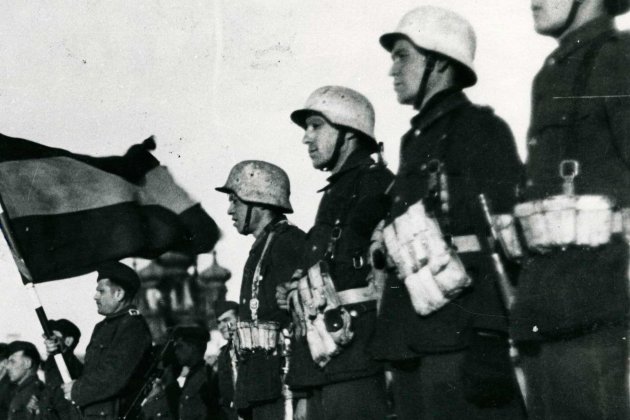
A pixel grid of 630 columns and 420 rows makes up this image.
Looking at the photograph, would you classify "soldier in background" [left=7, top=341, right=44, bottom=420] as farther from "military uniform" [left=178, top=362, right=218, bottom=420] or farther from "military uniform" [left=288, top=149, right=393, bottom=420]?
"military uniform" [left=288, top=149, right=393, bottom=420]

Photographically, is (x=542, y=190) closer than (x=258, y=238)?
Yes

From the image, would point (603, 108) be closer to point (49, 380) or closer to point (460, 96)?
point (460, 96)

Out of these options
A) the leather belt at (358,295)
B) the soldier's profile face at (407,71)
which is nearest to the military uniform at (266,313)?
the leather belt at (358,295)

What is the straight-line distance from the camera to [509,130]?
532cm

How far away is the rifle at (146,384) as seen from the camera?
34.9ft

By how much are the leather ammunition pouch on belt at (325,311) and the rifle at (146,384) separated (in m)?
4.30

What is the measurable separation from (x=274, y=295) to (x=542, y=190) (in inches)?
167

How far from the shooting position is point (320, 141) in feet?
24.6

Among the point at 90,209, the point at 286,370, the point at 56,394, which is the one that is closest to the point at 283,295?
the point at 286,370

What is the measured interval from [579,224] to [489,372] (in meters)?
0.96

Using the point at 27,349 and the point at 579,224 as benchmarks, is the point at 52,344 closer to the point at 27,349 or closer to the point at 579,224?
the point at 27,349

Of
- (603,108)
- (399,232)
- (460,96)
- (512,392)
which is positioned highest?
(460,96)

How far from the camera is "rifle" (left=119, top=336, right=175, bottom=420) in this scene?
10.6 m

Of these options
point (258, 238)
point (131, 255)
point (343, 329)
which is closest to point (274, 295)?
point (258, 238)
